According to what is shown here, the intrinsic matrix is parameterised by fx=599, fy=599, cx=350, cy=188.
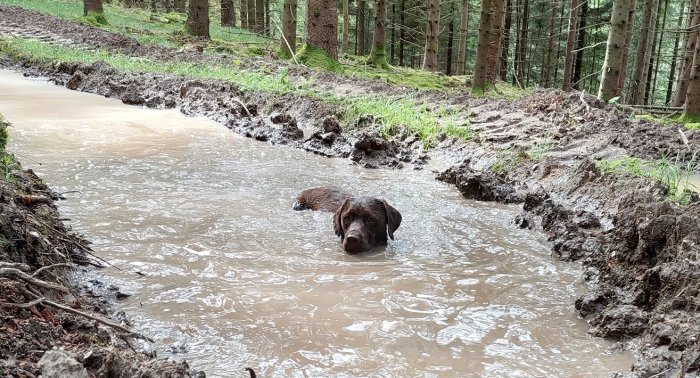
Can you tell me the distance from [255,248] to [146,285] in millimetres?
1237

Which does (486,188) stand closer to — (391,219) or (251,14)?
(391,219)

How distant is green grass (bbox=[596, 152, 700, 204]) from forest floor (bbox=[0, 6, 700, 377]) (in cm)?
2

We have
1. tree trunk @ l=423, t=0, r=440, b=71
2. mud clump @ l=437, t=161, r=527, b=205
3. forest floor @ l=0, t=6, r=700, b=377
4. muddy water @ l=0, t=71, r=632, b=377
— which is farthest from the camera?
tree trunk @ l=423, t=0, r=440, b=71

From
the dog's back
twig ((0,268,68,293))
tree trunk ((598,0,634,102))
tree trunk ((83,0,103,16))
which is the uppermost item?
tree trunk ((83,0,103,16))

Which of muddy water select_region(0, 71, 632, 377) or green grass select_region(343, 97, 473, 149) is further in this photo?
green grass select_region(343, 97, 473, 149)

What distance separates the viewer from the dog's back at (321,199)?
6.92m

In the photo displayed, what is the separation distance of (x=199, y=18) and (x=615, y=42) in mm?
19676

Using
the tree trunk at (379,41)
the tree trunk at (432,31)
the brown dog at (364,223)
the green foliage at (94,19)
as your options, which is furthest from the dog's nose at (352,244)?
the green foliage at (94,19)

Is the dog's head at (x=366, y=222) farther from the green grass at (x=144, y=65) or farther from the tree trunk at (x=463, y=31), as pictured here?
the tree trunk at (x=463, y=31)

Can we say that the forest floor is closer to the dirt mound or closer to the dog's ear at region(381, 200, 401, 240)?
the dog's ear at region(381, 200, 401, 240)

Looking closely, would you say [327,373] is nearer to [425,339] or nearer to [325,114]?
[425,339]

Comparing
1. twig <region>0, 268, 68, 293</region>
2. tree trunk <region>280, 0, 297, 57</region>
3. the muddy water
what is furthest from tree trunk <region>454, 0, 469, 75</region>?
twig <region>0, 268, 68, 293</region>

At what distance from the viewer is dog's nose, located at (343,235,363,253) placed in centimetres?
549

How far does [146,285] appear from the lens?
4492 mm
